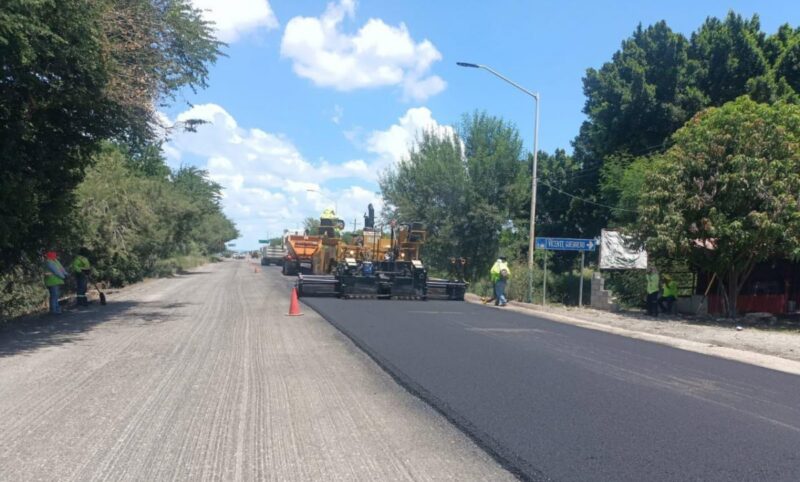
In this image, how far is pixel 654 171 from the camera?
19344 millimetres

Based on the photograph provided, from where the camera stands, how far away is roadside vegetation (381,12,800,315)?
1762 centimetres

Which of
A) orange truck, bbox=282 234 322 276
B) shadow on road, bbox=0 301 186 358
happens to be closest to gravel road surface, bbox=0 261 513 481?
shadow on road, bbox=0 301 186 358

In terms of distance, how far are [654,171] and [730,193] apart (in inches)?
90.4

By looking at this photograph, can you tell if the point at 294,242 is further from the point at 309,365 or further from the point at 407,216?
the point at 309,365

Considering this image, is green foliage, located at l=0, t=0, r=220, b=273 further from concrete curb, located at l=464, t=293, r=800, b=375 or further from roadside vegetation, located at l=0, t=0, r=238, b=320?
concrete curb, located at l=464, t=293, r=800, b=375

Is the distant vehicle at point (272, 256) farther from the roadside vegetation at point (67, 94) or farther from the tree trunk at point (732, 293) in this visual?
the tree trunk at point (732, 293)

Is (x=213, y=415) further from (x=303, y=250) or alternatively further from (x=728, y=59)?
(x=303, y=250)

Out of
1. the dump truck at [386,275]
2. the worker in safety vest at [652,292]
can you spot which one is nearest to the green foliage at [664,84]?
the worker in safety vest at [652,292]

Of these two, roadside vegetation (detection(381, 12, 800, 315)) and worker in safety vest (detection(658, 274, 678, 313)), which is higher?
roadside vegetation (detection(381, 12, 800, 315))

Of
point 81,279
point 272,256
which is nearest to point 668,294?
point 81,279

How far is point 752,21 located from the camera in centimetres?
2969

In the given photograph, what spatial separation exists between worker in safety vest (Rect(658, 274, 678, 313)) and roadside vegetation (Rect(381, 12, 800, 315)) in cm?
76

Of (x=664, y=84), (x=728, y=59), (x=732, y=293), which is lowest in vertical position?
(x=732, y=293)

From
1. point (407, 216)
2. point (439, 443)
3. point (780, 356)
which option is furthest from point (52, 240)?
point (407, 216)
